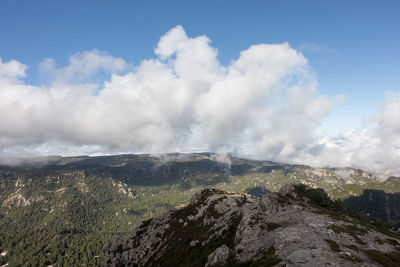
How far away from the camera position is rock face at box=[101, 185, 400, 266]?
1673 inches

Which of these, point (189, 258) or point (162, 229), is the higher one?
point (189, 258)

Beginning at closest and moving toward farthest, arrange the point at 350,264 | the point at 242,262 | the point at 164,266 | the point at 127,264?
1. the point at 350,264
2. the point at 242,262
3. the point at 164,266
4. the point at 127,264

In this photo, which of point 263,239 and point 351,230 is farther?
point 351,230

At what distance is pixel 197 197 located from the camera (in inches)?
7160

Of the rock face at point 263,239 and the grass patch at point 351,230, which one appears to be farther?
the grass patch at point 351,230

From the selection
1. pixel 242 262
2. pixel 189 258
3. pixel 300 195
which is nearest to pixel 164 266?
pixel 189 258

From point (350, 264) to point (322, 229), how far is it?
2369 centimetres

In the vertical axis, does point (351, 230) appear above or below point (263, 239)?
above

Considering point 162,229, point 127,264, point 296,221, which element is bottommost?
point 127,264

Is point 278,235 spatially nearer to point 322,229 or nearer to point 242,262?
point 242,262

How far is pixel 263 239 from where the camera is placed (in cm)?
5619

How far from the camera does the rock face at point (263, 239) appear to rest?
42.5 metres

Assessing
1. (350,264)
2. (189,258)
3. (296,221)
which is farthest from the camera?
(189,258)

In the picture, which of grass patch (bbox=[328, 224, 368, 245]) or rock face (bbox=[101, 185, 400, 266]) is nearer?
rock face (bbox=[101, 185, 400, 266])
